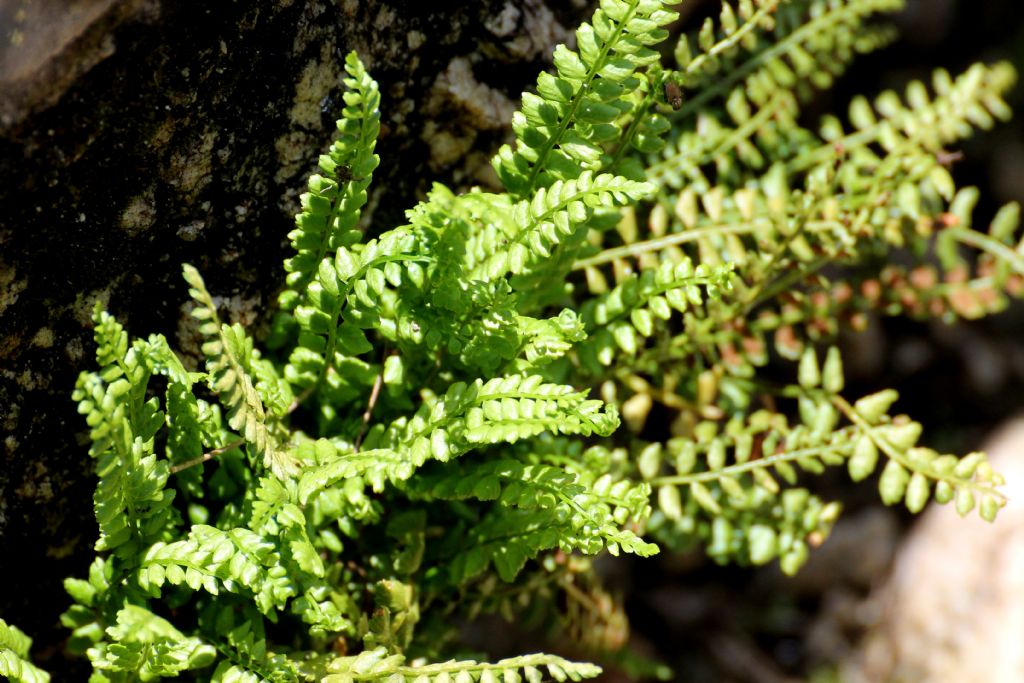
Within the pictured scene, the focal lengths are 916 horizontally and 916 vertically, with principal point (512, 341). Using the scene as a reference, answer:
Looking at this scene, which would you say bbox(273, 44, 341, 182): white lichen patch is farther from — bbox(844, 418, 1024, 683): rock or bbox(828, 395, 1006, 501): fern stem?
bbox(844, 418, 1024, 683): rock

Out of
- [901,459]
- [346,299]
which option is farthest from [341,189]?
[901,459]

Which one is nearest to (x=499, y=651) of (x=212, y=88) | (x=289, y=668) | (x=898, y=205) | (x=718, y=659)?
(x=718, y=659)

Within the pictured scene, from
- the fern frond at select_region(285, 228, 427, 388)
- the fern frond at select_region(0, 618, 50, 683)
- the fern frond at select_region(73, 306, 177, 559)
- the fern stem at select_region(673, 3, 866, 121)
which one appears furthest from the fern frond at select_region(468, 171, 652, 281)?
the fern frond at select_region(0, 618, 50, 683)

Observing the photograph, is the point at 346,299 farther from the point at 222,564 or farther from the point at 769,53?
the point at 769,53

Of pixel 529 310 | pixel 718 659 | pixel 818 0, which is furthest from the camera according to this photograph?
pixel 718 659

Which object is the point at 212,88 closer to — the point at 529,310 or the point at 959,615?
the point at 529,310

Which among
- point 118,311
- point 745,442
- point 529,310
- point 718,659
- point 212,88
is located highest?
point 212,88
